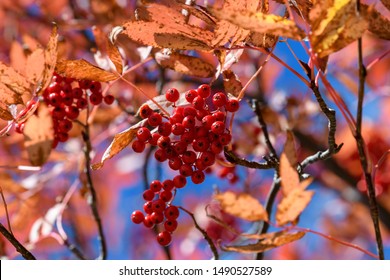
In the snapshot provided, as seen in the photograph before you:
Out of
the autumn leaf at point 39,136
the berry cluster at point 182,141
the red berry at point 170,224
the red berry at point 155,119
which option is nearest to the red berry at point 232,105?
the berry cluster at point 182,141

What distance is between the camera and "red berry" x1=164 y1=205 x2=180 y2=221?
0.94 meters

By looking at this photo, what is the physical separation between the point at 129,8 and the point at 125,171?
86cm

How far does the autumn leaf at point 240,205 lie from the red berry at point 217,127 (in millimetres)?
198

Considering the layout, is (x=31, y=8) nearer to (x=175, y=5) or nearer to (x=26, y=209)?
(x=26, y=209)

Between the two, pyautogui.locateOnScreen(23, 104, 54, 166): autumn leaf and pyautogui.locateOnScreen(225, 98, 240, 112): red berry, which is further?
pyautogui.locateOnScreen(225, 98, 240, 112): red berry

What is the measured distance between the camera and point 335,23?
649 mm

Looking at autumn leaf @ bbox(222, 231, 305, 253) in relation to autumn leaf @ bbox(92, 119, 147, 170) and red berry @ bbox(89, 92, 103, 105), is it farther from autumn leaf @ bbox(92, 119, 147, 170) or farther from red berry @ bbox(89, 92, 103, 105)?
red berry @ bbox(89, 92, 103, 105)

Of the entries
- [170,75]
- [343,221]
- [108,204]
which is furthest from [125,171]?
[343,221]

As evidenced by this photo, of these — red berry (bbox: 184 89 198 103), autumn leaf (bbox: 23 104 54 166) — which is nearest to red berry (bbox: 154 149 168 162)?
red berry (bbox: 184 89 198 103)

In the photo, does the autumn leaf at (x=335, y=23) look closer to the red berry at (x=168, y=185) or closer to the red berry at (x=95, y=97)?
the red berry at (x=168, y=185)

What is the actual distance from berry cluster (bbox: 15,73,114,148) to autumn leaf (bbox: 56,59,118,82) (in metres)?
Result: 0.18

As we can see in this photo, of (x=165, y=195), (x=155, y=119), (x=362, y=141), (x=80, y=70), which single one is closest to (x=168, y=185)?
(x=165, y=195)

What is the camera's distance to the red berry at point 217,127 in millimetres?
838

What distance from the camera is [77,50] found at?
224 cm
